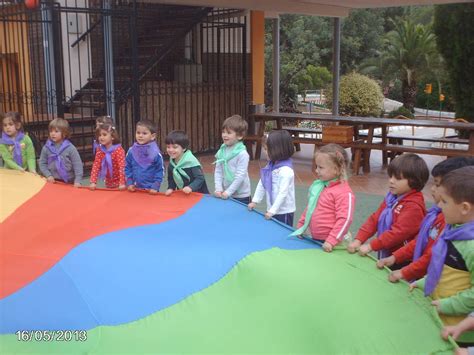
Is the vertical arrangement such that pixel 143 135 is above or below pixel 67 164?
above

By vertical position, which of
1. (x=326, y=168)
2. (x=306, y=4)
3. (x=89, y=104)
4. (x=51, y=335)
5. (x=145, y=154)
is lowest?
(x=51, y=335)

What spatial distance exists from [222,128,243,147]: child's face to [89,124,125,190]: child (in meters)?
1.09

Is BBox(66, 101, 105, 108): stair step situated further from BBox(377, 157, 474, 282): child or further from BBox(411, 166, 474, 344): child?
BBox(411, 166, 474, 344): child

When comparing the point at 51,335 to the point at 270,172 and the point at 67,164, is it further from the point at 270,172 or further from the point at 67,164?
the point at 67,164

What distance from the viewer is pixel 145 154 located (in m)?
5.00

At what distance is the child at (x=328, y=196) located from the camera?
11.1 feet

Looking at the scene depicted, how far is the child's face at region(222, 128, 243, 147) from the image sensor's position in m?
4.70

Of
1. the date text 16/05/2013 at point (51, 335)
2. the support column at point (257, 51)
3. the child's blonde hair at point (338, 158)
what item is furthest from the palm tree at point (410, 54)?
the date text 16/05/2013 at point (51, 335)

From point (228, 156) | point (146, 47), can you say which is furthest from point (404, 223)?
point (146, 47)

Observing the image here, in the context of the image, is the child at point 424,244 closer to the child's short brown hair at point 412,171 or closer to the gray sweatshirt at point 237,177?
the child's short brown hair at point 412,171

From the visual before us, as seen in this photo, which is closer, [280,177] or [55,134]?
[280,177]

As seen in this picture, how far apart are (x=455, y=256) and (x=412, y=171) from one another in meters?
0.84

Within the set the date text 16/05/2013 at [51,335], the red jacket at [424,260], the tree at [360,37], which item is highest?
the tree at [360,37]

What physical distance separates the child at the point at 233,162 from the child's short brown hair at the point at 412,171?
5.46 ft
